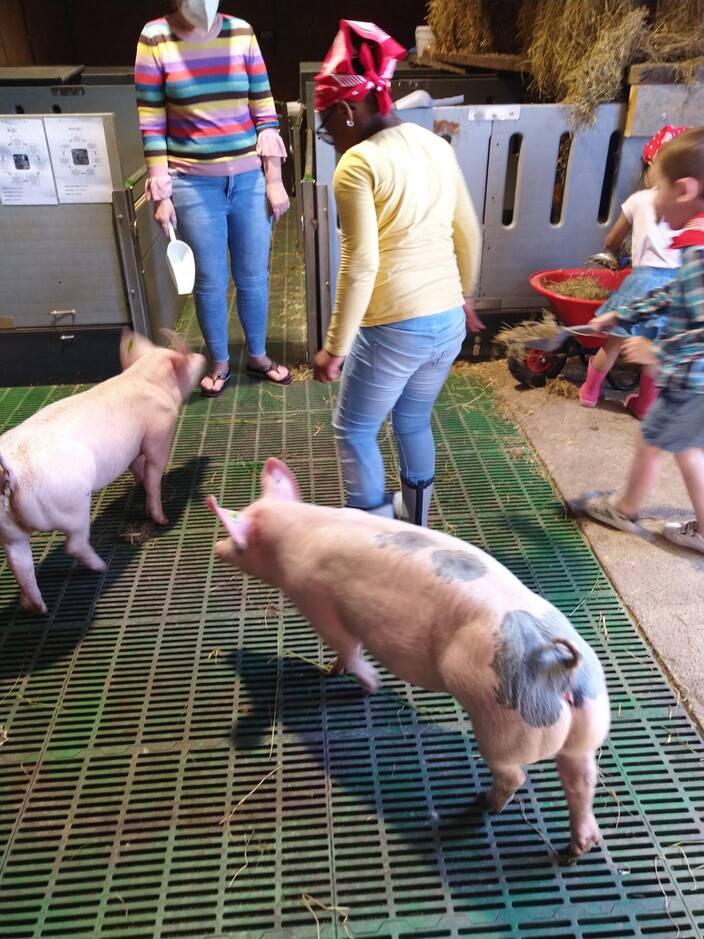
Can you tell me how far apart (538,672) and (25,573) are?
86.1 inches

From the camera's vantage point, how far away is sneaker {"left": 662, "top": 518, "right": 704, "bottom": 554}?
3.37 metres

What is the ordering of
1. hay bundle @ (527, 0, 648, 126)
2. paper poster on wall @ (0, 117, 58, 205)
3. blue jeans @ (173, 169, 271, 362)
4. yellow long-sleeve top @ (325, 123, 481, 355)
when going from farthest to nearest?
hay bundle @ (527, 0, 648, 126) < blue jeans @ (173, 169, 271, 362) < paper poster on wall @ (0, 117, 58, 205) < yellow long-sleeve top @ (325, 123, 481, 355)

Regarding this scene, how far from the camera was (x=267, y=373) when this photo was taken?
16.9 ft

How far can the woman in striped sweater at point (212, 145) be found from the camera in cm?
399

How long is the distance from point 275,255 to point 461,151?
12.8 ft

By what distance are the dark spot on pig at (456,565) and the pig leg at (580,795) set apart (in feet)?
1.82

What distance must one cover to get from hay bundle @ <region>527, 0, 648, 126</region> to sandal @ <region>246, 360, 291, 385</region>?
267 centimetres

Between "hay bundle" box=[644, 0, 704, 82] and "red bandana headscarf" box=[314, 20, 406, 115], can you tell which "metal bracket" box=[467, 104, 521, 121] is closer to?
"hay bundle" box=[644, 0, 704, 82]

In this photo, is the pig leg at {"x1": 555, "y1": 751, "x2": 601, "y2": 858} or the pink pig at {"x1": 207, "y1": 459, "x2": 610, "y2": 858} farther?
the pig leg at {"x1": 555, "y1": 751, "x2": 601, "y2": 858}

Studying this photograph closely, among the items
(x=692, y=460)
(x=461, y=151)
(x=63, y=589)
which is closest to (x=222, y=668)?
(x=63, y=589)

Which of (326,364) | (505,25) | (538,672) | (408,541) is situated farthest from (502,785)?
(505,25)

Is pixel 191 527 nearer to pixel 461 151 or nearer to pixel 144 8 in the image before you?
pixel 461 151

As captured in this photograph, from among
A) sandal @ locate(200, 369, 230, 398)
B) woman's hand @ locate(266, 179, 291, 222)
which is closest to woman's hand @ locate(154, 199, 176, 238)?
woman's hand @ locate(266, 179, 291, 222)

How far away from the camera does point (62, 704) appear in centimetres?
268
